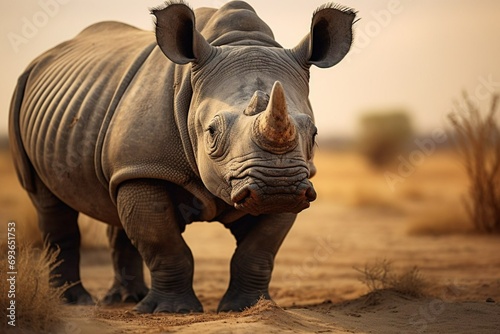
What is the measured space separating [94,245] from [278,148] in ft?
23.5

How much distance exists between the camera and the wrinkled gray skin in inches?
226

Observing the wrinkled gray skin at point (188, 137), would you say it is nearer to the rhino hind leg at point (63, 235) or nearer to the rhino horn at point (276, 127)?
the rhino horn at point (276, 127)

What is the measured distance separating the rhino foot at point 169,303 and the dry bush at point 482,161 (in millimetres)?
6611

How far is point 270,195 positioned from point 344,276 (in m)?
4.88

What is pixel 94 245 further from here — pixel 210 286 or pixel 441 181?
pixel 441 181

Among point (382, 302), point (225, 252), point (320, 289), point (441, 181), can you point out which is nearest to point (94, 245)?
point (225, 252)

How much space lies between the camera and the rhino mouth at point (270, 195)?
5.59 m

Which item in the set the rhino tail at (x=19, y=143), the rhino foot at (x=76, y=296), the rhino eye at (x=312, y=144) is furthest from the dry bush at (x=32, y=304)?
the rhino tail at (x=19, y=143)

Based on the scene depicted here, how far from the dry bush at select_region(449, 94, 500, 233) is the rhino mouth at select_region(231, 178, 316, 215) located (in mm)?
7456

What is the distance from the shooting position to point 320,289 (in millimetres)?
9266

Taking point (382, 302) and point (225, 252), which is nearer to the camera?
point (382, 302)

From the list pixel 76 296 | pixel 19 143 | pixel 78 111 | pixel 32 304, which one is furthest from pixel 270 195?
pixel 19 143

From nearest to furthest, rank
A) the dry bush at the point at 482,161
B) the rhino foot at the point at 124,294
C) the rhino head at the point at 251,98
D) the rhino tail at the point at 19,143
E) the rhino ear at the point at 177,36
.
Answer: the rhino head at the point at 251,98 → the rhino ear at the point at 177,36 → the rhino tail at the point at 19,143 → the rhino foot at the point at 124,294 → the dry bush at the point at 482,161

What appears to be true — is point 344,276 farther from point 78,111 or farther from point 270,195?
point 270,195
